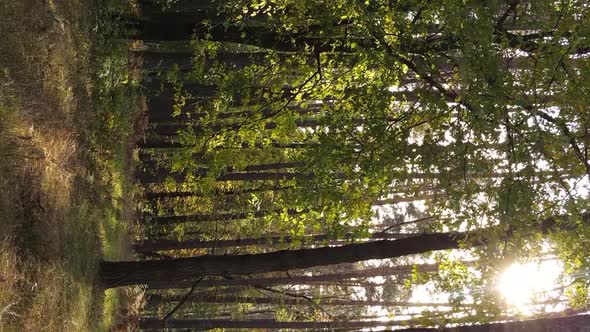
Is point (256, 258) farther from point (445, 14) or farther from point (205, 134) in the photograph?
point (445, 14)

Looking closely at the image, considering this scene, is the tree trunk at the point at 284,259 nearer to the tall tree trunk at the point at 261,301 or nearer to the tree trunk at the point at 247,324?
the tall tree trunk at the point at 261,301

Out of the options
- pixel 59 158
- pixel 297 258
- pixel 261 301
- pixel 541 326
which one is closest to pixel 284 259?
pixel 297 258

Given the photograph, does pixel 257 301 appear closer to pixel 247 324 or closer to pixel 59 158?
pixel 247 324

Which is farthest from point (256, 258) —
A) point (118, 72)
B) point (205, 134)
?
point (118, 72)

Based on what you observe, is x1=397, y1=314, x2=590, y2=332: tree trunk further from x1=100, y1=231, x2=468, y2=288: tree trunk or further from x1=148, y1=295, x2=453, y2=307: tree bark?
x1=148, y1=295, x2=453, y2=307: tree bark

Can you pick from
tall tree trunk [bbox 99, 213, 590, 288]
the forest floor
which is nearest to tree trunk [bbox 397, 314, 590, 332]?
tall tree trunk [bbox 99, 213, 590, 288]

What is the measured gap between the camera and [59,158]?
9180mm

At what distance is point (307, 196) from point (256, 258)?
1.36 metres

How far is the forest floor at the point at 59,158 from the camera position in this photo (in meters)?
7.57

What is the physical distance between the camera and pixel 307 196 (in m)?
9.23

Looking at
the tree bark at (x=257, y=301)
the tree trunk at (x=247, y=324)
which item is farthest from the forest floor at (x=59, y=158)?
the tree bark at (x=257, y=301)

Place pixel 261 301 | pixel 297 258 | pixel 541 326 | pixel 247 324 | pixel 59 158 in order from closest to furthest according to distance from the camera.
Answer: pixel 541 326
pixel 297 258
pixel 59 158
pixel 247 324
pixel 261 301

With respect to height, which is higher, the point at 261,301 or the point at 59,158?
the point at 59,158

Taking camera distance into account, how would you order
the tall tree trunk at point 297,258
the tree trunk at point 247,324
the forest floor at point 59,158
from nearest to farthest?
the forest floor at point 59,158, the tall tree trunk at point 297,258, the tree trunk at point 247,324
